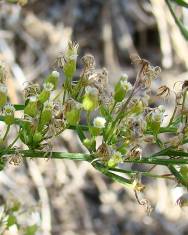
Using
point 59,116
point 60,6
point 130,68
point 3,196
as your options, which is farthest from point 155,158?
point 60,6

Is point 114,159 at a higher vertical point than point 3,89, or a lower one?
lower

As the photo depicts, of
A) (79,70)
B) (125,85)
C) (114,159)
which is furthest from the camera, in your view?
(79,70)

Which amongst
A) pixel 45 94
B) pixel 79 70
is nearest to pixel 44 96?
pixel 45 94

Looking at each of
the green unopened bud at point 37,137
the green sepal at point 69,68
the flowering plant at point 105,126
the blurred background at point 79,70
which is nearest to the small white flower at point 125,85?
the flowering plant at point 105,126

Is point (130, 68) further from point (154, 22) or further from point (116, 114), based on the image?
point (116, 114)

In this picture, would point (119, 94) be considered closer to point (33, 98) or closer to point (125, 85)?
point (125, 85)

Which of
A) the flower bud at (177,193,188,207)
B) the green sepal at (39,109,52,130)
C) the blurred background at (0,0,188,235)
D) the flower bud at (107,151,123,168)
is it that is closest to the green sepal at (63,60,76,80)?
the green sepal at (39,109,52,130)
